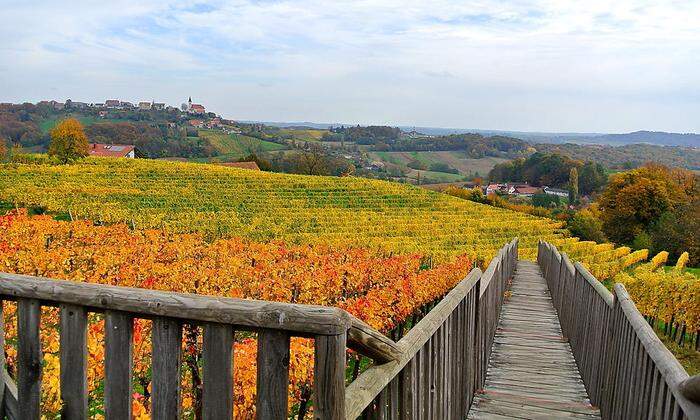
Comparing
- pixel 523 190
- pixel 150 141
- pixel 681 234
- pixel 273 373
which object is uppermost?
pixel 273 373

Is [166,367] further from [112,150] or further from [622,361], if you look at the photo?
[112,150]

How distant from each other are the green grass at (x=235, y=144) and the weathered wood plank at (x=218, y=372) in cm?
10521

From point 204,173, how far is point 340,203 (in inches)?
535

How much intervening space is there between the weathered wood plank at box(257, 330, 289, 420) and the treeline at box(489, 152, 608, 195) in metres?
98.3

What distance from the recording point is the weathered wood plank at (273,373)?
160 centimetres

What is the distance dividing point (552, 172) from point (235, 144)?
201 ft

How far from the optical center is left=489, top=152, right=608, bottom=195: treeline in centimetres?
9519

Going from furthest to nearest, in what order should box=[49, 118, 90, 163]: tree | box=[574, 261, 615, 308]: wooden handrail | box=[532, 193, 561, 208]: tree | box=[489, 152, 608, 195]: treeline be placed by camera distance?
1. box=[489, 152, 608, 195]: treeline
2. box=[532, 193, 561, 208]: tree
3. box=[49, 118, 90, 163]: tree
4. box=[574, 261, 615, 308]: wooden handrail

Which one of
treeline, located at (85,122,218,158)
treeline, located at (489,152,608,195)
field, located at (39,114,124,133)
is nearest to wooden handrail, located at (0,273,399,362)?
treeline, located at (489,152,608,195)

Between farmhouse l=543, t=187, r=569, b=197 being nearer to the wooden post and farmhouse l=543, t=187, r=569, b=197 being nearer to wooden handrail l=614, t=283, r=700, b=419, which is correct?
wooden handrail l=614, t=283, r=700, b=419

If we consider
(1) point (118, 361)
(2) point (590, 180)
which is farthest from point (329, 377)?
(2) point (590, 180)

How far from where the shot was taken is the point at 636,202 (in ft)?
162

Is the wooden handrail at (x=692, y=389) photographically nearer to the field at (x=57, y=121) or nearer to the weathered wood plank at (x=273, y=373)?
the weathered wood plank at (x=273, y=373)

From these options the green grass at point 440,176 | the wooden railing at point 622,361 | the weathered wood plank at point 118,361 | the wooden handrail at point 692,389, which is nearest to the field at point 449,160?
the green grass at point 440,176
